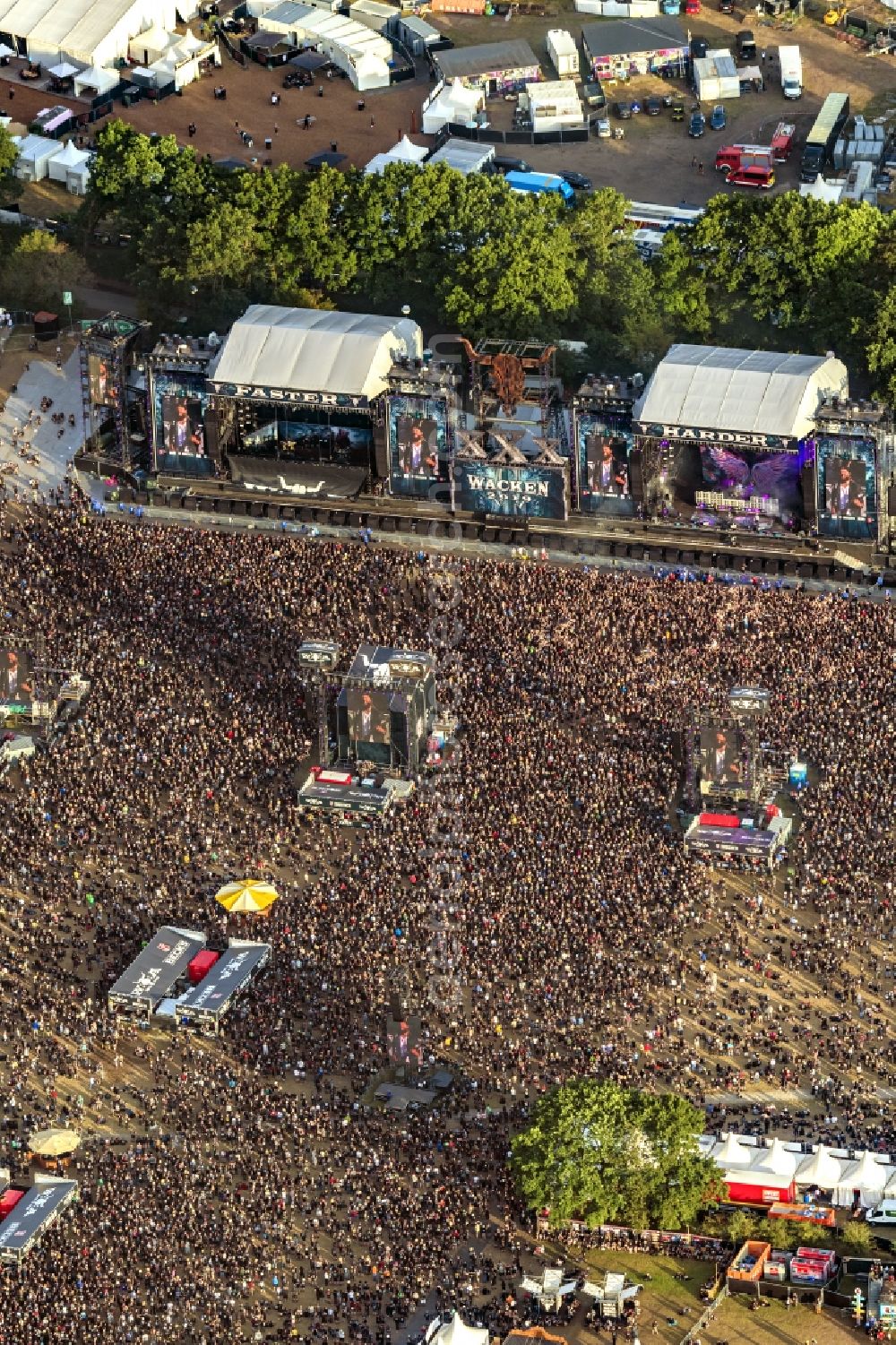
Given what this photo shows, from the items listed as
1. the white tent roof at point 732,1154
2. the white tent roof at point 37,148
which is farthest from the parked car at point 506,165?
the white tent roof at point 732,1154

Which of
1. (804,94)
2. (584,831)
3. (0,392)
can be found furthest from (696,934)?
(804,94)

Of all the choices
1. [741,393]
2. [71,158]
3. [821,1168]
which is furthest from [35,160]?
[821,1168]

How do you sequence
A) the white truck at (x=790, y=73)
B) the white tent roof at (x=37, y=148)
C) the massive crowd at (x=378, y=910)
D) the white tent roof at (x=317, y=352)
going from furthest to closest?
the white truck at (x=790, y=73) < the white tent roof at (x=37, y=148) < the white tent roof at (x=317, y=352) < the massive crowd at (x=378, y=910)

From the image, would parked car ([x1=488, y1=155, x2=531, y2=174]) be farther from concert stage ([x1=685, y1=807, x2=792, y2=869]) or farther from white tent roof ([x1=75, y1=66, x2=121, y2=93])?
concert stage ([x1=685, y1=807, x2=792, y2=869])

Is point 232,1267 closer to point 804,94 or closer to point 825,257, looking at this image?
point 825,257

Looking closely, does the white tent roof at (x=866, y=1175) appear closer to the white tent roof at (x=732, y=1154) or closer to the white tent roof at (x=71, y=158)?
the white tent roof at (x=732, y=1154)

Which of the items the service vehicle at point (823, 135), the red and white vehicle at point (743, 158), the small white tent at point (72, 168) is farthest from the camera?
the small white tent at point (72, 168)
